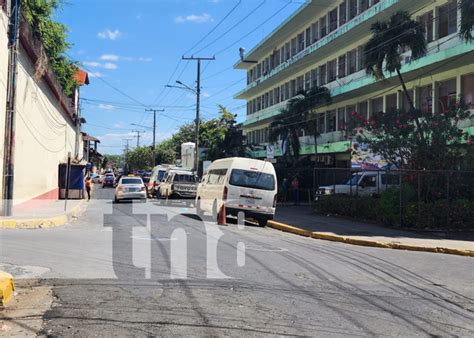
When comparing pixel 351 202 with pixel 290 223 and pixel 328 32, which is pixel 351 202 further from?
pixel 328 32

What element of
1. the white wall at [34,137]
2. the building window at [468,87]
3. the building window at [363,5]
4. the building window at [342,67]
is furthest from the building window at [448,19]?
the white wall at [34,137]

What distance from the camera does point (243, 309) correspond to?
661 centimetres

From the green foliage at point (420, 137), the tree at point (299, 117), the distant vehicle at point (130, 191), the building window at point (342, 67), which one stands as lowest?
the distant vehicle at point (130, 191)

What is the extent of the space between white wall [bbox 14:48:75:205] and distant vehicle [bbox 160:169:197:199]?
264 inches

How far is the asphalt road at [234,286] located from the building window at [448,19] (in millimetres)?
15806

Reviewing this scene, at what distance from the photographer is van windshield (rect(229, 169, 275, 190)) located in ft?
62.0

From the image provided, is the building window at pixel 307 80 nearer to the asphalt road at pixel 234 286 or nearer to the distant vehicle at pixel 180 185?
the distant vehicle at pixel 180 185

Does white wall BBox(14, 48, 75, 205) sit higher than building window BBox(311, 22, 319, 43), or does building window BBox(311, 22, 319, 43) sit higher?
building window BBox(311, 22, 319, 43)

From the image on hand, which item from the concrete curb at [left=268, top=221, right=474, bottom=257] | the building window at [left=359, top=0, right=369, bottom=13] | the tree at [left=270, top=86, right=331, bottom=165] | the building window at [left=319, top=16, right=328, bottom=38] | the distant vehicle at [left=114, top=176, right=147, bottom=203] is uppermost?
the building window at [left=319, top=16, right=328, bottom=38]

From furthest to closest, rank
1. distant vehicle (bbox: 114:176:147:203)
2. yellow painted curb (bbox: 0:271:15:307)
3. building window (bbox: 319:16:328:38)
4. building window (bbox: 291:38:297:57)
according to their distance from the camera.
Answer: building window (bbox: 291:38:297:57) < building window (bbox: 319:16:328:38) < distant vehicle (bbox: 114:176:147:203) < yellow painted curb (bbox: 0:271:15:307)

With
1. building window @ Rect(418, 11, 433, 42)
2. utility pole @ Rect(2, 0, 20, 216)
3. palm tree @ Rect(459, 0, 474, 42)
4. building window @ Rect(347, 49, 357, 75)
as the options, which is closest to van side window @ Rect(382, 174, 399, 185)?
palm tree @ Rect(459, 0, 474, 42)

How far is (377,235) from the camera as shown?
16172 mm

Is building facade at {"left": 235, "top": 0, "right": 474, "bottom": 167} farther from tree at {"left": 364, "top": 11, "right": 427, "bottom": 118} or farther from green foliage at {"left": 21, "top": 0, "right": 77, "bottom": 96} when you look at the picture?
green foliage at {"left": 21, "top": 0, "right": 77, "bottom": 96}

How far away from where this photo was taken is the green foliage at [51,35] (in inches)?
970
